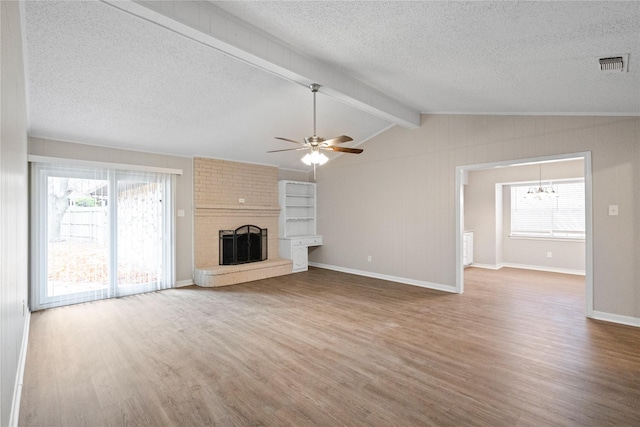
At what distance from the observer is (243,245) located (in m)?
6.83

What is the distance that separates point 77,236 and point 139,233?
2.85 ft

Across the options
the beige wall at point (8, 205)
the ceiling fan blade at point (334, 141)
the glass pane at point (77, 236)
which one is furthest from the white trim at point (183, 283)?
the ceiling fan blade at point (334, 141)

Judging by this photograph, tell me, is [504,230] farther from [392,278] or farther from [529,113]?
[529,113]

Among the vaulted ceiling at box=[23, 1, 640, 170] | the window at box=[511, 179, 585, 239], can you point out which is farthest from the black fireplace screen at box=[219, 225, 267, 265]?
the window at box=[511, 179, 585, 239]

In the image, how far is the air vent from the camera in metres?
2.46

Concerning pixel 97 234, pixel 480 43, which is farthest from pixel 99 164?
pixel 480 43

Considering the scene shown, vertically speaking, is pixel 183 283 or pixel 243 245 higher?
pixel 243 245

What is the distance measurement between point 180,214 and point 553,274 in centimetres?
786

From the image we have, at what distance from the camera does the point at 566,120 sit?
169 inches

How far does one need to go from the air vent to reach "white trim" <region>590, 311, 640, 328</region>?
118 inches

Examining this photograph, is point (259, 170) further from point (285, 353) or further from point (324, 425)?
point (324, 425)

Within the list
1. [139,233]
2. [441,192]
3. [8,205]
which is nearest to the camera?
[8,205]

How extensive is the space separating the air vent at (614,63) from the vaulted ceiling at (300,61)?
52 millimetres

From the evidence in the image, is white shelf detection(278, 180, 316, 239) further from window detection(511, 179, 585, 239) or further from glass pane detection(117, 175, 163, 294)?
window detection(511, 179, 585, 239)
